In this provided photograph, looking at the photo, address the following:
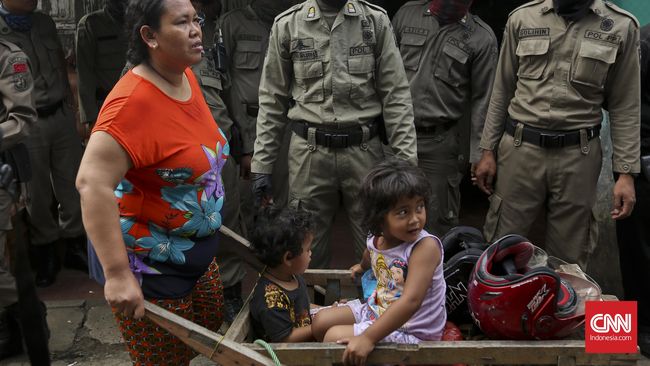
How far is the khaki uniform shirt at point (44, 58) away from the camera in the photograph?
5.21 meters

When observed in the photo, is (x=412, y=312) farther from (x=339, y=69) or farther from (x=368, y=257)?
(x=339, y=69)

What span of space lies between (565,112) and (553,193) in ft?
1.52

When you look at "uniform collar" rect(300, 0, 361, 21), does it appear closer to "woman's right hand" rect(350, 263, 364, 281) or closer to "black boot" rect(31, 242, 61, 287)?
"woman's right hand" rect(350, 263, 364, 281)

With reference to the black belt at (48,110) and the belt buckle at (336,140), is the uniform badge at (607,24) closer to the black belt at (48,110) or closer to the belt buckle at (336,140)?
the belt buckle at (336,140)

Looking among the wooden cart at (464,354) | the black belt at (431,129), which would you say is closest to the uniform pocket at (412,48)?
the black belt at (431,129)

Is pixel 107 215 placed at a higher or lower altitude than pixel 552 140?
higher

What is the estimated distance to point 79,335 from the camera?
4.72 metres

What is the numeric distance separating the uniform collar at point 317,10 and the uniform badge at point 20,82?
65.7 inches

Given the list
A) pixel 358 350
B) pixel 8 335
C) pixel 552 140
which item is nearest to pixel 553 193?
pixel 552 140

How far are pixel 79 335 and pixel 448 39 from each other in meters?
2.99

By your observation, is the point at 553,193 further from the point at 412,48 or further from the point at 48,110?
the point at 48,110

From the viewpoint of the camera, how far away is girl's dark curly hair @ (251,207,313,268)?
10.4ft

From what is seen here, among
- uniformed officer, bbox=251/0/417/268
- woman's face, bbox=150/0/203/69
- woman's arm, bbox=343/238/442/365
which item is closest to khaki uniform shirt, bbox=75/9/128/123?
uniformed officer, bbox=251/0/417/268

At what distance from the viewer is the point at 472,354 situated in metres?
2.74
